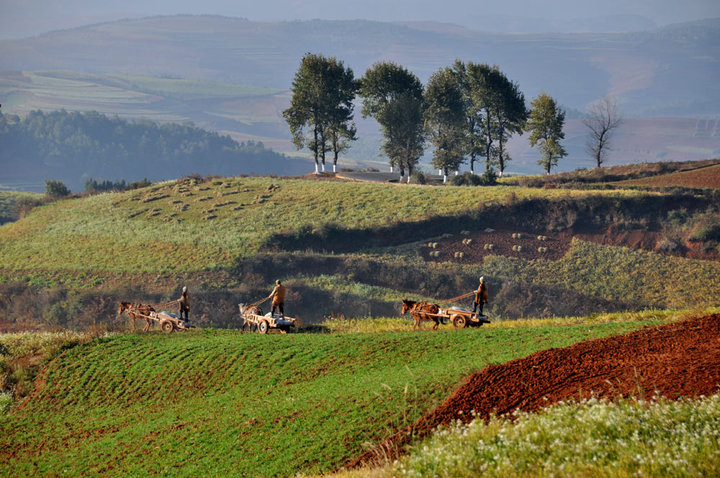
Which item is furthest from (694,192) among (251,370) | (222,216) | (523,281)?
(251,370)

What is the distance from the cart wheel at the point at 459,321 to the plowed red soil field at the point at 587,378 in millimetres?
8860

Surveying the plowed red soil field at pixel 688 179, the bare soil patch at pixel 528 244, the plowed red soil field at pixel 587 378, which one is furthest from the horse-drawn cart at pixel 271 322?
the plowed red soil field at pixel 688 179

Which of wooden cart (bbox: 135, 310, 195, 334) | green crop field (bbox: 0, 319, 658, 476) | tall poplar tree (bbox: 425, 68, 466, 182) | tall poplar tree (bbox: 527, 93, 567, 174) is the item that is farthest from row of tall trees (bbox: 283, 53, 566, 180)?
green crop field (bbox: 0, 319, 658, 476)

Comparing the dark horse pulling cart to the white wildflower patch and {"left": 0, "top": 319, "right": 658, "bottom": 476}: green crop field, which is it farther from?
the white wildflower patch

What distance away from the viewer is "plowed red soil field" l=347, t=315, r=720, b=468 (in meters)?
13.8

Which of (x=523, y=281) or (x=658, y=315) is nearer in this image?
(x=658, y=315)

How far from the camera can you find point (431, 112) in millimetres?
96250

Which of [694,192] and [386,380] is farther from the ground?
[694,192]

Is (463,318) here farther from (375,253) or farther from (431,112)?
(431,112)

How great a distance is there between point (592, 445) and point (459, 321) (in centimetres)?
1782

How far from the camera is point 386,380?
19.2 m

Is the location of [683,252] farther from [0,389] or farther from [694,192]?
[0,389]

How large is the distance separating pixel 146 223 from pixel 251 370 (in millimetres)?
56327

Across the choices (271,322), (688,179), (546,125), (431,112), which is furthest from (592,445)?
(431,112)
